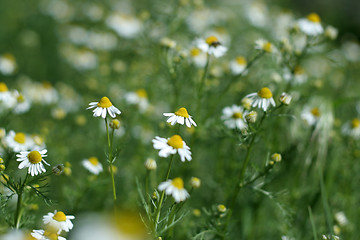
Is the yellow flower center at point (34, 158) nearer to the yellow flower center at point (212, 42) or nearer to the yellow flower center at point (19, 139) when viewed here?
the yellow flower center at point (19, 139)

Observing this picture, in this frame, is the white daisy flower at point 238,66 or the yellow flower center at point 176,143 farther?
the white daisy flower at point 238,66

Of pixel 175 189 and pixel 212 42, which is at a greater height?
pixel 212 42

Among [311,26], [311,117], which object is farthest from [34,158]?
[311,26]

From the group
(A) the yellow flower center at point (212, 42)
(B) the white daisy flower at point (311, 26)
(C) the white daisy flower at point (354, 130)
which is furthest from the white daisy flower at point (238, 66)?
(C) the white daisy flower at point (354, 130)

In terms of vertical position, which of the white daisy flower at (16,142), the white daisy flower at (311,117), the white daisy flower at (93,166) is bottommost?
the white daisy flower at (93,166)

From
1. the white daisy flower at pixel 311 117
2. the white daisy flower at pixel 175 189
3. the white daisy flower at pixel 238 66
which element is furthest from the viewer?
the white daisy flower at pixel 238 66

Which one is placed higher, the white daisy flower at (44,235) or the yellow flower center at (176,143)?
the yellow flower center at (176,143)

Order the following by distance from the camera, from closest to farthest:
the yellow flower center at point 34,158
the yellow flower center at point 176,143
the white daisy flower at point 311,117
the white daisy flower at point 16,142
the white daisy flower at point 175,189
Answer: the white daisy flower at point 175,189
the yellow flower center at point 176,143
the yellow flower center at point 34,158
the white daisy flower at point 16,142
the white daisy flower at point 311,117

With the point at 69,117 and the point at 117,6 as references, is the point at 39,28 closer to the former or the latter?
the point at 117,6

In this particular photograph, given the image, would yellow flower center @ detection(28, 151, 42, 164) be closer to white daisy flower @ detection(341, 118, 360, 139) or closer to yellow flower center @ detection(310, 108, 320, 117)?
yellow flower center @ detection(310, 108, 320, 117)

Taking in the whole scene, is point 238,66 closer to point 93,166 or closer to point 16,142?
point 93,166

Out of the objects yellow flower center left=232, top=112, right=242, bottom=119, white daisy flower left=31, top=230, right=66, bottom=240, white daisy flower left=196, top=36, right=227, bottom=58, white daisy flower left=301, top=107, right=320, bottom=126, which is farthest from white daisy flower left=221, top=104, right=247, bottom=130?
white daisy flower left=31, top=230, right=66, bottom=240

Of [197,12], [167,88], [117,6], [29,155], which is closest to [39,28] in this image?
[117,6]
